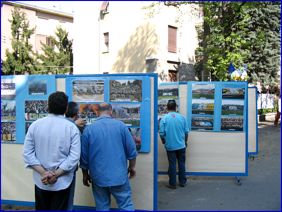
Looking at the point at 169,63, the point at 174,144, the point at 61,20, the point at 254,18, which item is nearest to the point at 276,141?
the point at 174,144

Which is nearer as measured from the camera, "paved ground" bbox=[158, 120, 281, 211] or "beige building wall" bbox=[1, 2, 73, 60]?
"paved ground" bbox=[158, 120, 281, 211]

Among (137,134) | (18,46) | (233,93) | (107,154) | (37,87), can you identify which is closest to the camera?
(107,154)

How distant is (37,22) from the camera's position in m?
39.8

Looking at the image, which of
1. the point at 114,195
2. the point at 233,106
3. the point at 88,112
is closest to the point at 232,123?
the point at 233,106

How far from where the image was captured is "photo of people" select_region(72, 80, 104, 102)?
→ 18.3 feet

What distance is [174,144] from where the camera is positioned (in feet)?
23.3

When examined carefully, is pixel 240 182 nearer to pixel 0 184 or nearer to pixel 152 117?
pixel 152 117

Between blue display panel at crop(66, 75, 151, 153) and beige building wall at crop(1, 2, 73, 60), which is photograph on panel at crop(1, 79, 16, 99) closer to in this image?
blue display panel at crop(66, 75, 151, 153)

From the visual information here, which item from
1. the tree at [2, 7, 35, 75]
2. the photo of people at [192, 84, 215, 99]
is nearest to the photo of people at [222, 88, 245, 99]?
the photo of people at [192, 84, 215, 99]

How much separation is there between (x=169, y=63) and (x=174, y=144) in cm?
2203

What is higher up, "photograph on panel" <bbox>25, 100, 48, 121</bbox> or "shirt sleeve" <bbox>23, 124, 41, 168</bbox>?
"photograph on panel" <bbox>25, 100, 48, 121</bbox>

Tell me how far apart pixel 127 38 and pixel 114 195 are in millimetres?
25163

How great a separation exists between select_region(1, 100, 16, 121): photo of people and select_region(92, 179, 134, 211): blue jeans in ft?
6.24

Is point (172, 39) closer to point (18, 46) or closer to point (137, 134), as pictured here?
point (18, 46)
